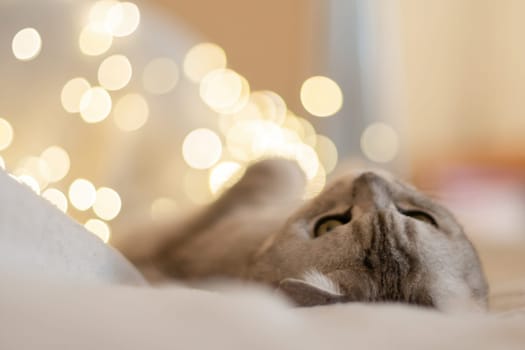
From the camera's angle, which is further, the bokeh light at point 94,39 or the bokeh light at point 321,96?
the bokeh light at point 321,96

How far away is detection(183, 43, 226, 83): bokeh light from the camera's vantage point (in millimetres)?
1486

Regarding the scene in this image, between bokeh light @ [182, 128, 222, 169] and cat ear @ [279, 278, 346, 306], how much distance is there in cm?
82

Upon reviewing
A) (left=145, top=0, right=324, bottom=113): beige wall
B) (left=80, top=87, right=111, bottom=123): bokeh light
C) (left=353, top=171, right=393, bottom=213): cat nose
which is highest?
(left=145, top=0, right=324, bottom=113): beige wall

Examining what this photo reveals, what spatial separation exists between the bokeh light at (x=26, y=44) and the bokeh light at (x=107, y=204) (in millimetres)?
252

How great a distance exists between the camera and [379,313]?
1.20 feet

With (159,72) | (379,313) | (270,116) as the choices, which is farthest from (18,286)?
(270,116)

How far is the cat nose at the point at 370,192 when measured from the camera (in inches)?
22.8

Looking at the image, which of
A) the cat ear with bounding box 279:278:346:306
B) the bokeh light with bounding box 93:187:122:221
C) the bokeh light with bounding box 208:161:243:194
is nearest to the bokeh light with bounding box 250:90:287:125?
the bokeh light with bounding box 208:161:243:194

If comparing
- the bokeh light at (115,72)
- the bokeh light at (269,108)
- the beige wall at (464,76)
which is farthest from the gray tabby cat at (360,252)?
the beige wall at (464,76)

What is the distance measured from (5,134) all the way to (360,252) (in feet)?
2.57

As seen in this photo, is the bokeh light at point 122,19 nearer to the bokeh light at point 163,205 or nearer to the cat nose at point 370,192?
the bokeh light at point 163,205

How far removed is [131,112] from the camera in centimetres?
130

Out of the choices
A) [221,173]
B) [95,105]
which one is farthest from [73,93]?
[221,173]

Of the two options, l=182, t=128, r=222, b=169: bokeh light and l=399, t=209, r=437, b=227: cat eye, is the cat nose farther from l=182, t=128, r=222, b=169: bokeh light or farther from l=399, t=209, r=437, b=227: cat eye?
l=182, t=128, r=222, b=169: bokeh light
